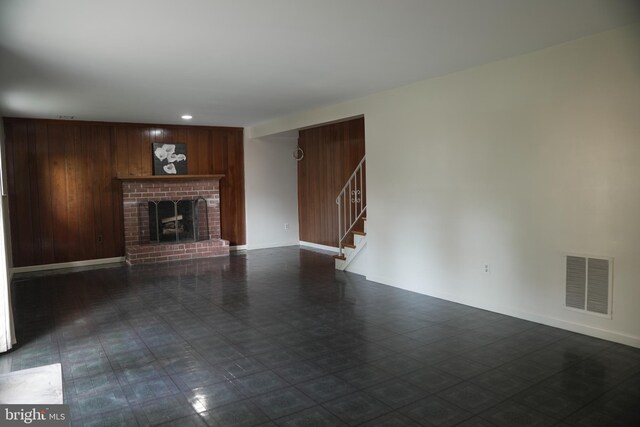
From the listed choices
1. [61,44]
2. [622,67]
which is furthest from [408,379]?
[61,44]

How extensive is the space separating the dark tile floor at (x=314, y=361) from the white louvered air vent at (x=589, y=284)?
30 cm

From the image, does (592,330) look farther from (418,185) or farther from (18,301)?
(18,301)

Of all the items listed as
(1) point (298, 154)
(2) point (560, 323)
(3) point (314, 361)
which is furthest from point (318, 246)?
(3) point (314, 361)

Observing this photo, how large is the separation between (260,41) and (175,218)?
19.1 ft

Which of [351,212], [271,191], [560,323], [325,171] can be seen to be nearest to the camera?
[560,323]

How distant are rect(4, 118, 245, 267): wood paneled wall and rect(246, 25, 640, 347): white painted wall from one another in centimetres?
474

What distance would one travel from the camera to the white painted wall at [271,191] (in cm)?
962

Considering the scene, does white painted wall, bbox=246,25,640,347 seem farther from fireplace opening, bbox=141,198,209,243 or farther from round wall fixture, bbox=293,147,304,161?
fireplace opening, bbox=141,198,209,243

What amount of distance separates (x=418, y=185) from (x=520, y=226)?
1442 millimetres

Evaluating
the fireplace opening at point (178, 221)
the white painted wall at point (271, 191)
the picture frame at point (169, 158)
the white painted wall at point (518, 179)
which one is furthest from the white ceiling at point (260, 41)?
the white painted wall at point (271, 191)

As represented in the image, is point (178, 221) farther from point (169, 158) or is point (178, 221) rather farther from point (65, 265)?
point (65, 265)

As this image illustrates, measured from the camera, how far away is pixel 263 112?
7527 mm

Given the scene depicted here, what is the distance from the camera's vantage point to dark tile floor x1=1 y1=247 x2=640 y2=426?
2.75 m

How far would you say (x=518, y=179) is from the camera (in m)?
4.45
